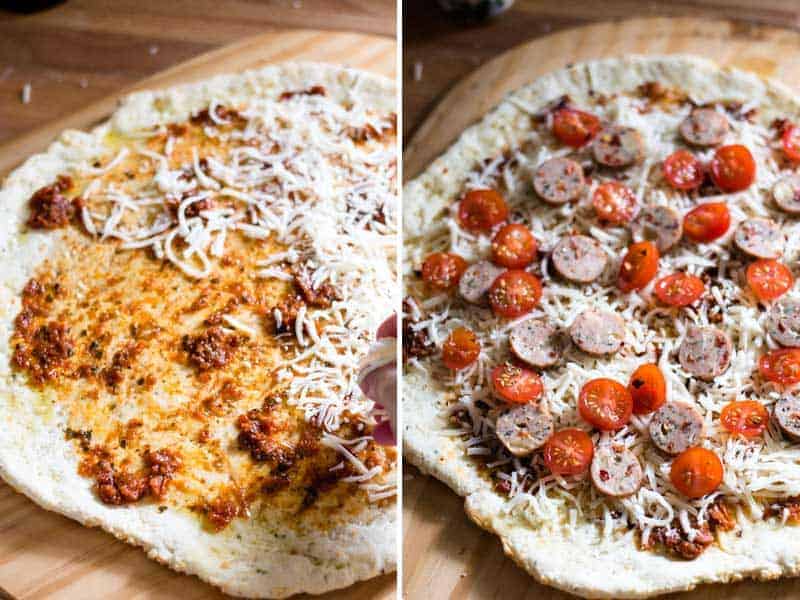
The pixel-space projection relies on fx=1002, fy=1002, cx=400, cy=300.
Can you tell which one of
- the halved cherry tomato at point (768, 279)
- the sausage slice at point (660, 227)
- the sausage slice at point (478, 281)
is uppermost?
the sausage slice at point (660, 227)

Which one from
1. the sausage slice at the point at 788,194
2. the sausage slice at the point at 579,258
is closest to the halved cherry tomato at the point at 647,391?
the sausage slice at the point at 579,258

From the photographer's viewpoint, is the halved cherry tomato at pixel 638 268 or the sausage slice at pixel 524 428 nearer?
the sausage slice at pixel 524 428

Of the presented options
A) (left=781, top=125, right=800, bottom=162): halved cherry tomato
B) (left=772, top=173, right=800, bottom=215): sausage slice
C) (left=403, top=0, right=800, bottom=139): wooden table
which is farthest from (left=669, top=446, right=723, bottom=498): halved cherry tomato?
(left=403, top=0, right=800, bottom=139): wooden table

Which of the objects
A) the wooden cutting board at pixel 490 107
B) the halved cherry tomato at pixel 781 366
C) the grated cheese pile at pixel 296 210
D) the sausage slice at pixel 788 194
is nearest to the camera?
the wooden cutting board at pixel 490 107

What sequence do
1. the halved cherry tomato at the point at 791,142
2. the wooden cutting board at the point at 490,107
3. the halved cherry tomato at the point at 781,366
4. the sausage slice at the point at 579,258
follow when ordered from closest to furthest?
the wooden cutting board at the point at 490,107 → the halved cherry tomato at the point at 781,366 → the sausage slice at the point at 579,258 → the halved cherry tomato at the point at 791,142

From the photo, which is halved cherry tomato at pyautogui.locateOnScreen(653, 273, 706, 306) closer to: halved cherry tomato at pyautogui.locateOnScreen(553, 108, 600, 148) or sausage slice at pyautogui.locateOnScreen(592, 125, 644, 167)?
sausage slice at pyautogui.locateOnScreen(592, 125, 644, 167)

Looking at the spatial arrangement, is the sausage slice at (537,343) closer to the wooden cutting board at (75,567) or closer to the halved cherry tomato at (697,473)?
the halved cherry tomato at (697,473)

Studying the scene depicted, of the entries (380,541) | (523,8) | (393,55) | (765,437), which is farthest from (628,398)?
(523,8)
